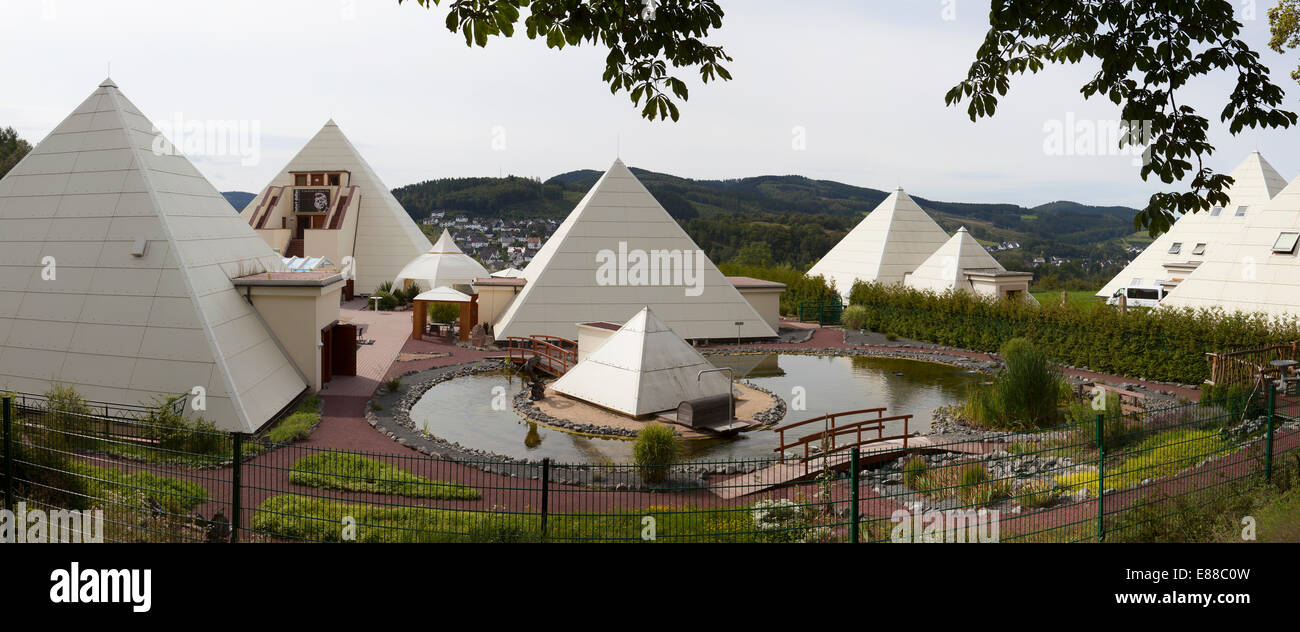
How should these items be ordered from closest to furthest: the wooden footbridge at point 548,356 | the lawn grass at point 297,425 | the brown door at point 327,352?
1. the lawn grass at point 297,425
2. the brown door at point 327,352
3. the wooden footbridge at point 548,356

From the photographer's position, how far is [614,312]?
94.8 ft

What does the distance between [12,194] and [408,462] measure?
432 inches

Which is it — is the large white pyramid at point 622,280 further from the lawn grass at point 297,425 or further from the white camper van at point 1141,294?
the white camper van at point 1141,294

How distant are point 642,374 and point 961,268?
73.3ft

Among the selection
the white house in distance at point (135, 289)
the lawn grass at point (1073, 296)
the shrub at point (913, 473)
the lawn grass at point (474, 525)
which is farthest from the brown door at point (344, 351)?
the lawn grass at point (1073, 296)

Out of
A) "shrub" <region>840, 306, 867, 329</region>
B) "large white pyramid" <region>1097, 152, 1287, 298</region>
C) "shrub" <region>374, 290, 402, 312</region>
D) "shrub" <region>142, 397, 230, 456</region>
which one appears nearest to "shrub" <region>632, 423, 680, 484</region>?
"shrub" <region>142, 397, 230, 456</region>

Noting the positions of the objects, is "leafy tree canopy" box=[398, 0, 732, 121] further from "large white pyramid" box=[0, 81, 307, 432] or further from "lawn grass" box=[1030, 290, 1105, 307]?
"lawn grass" box=[1030, 290, 1105, 307]

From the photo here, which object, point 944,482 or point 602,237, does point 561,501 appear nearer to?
point 944,482

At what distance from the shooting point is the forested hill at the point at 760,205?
311ft

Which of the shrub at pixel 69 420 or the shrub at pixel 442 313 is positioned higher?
the shrub at pixel 442 313

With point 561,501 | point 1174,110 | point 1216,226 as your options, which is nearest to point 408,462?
point 561,501

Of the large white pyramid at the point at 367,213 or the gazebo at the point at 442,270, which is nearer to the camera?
the gazebo at the point at 442,270

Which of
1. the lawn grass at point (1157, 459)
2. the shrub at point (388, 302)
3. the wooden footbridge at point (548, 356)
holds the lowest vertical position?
the lawn grass at point (1157, 459)
